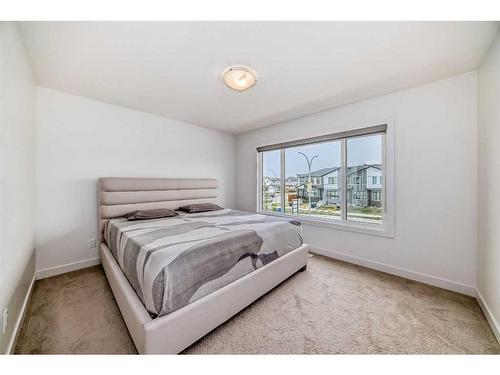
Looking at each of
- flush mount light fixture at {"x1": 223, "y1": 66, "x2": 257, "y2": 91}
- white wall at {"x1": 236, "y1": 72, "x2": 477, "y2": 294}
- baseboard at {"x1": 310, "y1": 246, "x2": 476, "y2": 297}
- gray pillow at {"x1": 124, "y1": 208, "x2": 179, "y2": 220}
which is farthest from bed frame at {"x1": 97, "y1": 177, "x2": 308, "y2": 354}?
flush mount light fixture at {"x1": 223, "y1": 66, "x2": 257, "y2": 91}

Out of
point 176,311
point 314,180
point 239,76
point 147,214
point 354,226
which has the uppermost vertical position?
point 239,76

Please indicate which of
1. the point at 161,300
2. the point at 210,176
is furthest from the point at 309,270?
the point at 210,176

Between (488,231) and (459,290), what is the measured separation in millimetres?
750

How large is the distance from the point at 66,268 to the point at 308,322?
9.45 feet

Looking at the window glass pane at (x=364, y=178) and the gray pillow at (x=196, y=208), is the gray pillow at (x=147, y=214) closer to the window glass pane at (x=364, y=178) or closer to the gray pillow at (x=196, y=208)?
the gray pillow at (x=196, y=208)

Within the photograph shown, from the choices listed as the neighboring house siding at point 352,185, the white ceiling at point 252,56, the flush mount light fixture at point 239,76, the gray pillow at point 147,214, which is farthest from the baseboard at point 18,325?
the neighboring house siding at point 352,185

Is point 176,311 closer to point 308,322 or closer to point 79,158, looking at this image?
point 308,322

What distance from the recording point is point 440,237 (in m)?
2.11

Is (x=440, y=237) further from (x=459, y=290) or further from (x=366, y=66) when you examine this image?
(x=366, y=66)

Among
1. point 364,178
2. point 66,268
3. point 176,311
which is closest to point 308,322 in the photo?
point 176,311

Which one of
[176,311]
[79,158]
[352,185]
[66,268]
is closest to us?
[176,311]

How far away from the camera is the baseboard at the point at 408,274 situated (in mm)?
1975

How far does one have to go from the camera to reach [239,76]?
1.85 m

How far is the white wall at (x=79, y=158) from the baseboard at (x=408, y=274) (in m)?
3.03
